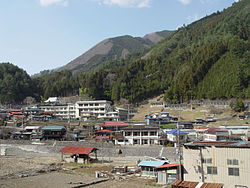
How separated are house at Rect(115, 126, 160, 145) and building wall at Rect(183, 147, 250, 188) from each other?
67.7 feet

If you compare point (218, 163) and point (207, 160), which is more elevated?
point (207, 160)

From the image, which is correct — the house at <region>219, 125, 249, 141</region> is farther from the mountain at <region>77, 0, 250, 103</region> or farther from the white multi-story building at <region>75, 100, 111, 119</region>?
the white multi-story building at <region>75, 100, 111, 119</region>

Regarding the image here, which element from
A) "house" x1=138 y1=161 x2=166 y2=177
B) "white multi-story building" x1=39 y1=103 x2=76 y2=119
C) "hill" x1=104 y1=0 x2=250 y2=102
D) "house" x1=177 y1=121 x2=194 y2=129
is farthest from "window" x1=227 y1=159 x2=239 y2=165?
"white multi-story building" x1=39 y1=103 x2=76 y2=119

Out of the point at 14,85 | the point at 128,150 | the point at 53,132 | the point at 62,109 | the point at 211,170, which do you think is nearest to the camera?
the point at 211,170

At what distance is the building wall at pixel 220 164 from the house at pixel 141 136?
67.7 ft

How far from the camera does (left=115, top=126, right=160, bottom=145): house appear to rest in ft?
130

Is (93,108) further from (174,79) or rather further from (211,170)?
(211,170)

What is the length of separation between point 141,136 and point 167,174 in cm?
1950

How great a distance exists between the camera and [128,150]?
34.2 m

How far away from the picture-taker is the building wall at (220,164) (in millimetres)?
16328

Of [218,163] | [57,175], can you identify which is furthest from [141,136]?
[218,163]

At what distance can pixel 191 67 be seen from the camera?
259 feet

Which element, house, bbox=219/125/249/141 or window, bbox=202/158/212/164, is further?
house, bbox=219/125/249/141

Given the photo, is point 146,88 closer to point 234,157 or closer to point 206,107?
point 206,107
